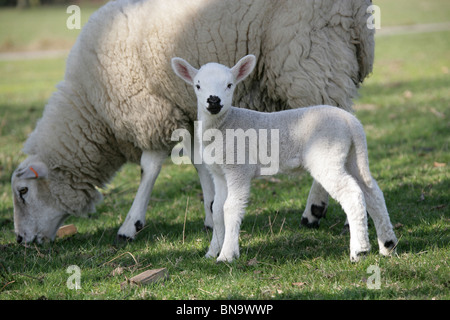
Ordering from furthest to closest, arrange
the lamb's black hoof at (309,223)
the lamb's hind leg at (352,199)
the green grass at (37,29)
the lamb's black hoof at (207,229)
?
the green grass at (37,29)
the lamb's black hoof at (207,229)
the lamb's black hoof at (309,223)
the lamb's hind leg at (352,199)

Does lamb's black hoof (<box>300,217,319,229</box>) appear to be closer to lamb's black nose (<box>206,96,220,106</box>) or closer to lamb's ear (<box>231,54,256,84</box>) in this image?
lamb's ear (<box>231,54,256,84</box>)

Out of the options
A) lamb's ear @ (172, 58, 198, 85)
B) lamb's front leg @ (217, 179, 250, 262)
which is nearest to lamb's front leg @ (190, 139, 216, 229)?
lamb's front leg @ (217, 179, 250, 262)

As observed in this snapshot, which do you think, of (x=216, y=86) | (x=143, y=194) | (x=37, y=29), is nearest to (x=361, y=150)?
(x=216, y=86)

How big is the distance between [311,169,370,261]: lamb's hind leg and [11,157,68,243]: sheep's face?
290cm

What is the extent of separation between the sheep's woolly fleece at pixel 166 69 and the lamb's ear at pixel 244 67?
843 mm

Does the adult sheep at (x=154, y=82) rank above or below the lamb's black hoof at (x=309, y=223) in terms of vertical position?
above

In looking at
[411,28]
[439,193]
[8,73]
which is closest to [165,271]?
[439,193]

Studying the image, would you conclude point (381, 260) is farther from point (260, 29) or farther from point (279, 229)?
point (260, 29)

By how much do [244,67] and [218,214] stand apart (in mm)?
1149

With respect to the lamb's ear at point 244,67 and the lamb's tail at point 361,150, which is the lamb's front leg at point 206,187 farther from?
the lamb's tail at point 361,150

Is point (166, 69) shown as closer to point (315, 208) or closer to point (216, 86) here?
point (216, 86)

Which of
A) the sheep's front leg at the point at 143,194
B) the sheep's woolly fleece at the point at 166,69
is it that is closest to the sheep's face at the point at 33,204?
the sheep's woolly fleece at the point at 166,69

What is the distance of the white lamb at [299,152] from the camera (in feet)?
12.3
